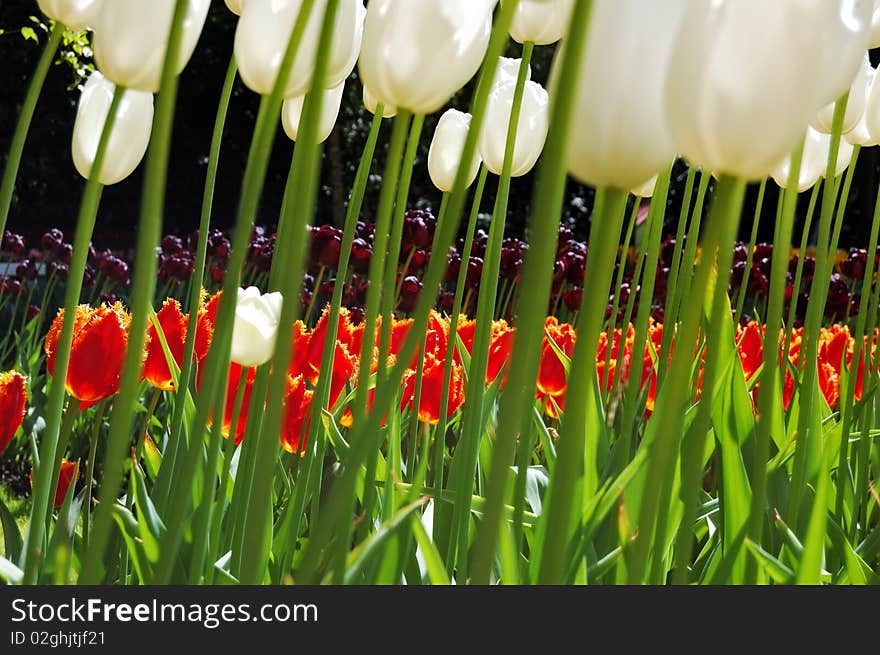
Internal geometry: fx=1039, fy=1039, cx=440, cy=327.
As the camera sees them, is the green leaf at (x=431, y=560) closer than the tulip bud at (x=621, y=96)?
No

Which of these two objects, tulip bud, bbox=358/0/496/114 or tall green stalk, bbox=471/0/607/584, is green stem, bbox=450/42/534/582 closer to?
tulip bud, bbox=358/0/496/114

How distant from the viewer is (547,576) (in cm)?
46

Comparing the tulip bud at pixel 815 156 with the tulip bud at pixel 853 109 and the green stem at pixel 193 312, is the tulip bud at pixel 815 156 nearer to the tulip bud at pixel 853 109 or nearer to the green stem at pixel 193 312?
the tulip bud at pixel 853 109

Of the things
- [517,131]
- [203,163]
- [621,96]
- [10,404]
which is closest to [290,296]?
[621,96]

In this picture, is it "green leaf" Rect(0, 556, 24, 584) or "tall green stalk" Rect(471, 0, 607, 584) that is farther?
"green leaf" Rect(0, 556, 24, 584)

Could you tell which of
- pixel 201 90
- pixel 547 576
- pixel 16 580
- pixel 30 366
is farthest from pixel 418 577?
pixel 201 90

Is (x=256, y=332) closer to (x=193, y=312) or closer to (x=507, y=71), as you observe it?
(x=193, y=312)

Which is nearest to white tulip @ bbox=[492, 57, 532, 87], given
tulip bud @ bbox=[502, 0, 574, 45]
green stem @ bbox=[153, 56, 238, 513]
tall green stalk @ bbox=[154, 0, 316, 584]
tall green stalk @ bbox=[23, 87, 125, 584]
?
tulip bud @ bbox=[502, 0, 574, 45]

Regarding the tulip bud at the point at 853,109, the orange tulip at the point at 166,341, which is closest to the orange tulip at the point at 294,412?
the orange tulip at the point at 166,341

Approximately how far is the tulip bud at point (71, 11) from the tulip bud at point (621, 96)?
463 mm

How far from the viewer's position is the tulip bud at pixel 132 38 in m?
0.61

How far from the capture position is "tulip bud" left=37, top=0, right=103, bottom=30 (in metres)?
0.75

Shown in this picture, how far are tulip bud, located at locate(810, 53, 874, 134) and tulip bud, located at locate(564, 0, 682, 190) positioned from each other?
0.71 meters
